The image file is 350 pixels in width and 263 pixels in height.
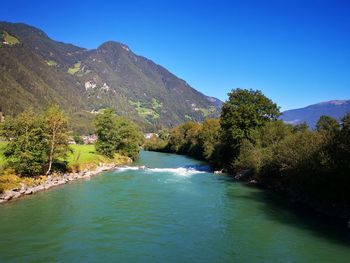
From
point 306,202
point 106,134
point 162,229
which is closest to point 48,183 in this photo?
point 162,229

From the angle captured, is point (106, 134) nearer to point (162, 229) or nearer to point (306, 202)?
point (306, 202)

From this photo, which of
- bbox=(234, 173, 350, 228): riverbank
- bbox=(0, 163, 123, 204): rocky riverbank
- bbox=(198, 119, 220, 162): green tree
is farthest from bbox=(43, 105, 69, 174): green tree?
bbox=(198, 119, 220, 162): green tree

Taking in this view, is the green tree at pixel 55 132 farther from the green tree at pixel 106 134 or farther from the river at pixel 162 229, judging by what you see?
the green tree at pixel 106 134

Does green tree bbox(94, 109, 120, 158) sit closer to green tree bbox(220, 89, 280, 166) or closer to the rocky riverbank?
the rocky riverbank

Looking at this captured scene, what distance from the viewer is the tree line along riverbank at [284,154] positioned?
124ft

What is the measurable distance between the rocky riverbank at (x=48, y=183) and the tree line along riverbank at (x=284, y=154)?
28654 mm

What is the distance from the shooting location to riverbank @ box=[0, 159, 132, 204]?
43.0m

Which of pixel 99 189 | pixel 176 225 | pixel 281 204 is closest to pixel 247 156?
pixel 281 204

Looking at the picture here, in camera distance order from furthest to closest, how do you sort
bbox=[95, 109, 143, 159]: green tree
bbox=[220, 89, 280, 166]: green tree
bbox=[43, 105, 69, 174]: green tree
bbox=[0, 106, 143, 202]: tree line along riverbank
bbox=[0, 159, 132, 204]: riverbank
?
bbox=[95, 109, 143, 159]: green tree < bbox=[220, 89, 280, 166]: green tree < bbox=[43, 105, 69, 174]: green tree < bbox=[0, 106, 143, 202]: tree line along riverbank < bbox=[0, 159, 132, 204]: riverbank

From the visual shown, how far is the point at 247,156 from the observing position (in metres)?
66.7

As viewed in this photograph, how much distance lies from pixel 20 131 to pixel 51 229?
83.8 ft

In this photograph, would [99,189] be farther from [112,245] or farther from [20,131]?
[112,245]

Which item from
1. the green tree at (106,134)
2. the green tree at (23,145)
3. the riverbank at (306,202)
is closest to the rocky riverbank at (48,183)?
the green tree at (23,145)

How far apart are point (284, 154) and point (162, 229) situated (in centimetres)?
2610
